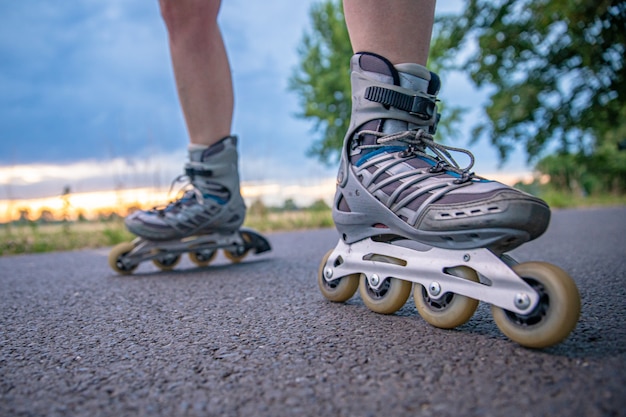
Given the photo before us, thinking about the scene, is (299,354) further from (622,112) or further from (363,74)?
(622,112)

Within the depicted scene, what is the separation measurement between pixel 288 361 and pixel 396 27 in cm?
84

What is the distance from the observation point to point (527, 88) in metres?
10.3

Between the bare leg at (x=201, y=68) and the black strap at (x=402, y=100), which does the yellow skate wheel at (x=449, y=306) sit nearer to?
the black strap at (x=402, y=100)

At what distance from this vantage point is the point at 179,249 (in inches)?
88.2

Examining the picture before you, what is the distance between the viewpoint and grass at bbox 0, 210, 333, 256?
3.87 m

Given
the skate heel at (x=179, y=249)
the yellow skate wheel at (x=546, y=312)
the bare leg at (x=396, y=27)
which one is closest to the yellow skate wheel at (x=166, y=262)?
the skate heel at (x=179, y=249)

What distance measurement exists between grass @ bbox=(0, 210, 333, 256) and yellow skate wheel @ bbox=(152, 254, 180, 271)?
6.58 feet

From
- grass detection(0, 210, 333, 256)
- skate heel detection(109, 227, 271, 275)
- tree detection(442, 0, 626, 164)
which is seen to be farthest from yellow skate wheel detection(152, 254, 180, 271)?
tree detection(442, 0, 626, 164)

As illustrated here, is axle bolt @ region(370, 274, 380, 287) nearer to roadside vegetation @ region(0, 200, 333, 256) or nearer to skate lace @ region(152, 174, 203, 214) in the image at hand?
skate lace @ region(152, 174, 203, 214)

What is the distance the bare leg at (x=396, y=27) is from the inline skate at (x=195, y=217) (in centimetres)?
114

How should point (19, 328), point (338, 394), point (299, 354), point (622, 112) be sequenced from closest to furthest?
point (338, 394), point (299, 354), point (19, 328), point (622, 112)

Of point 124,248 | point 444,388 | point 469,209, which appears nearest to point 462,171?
point 469,209

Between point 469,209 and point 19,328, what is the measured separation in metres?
1.10

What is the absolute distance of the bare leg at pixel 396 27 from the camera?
125 centimetres
